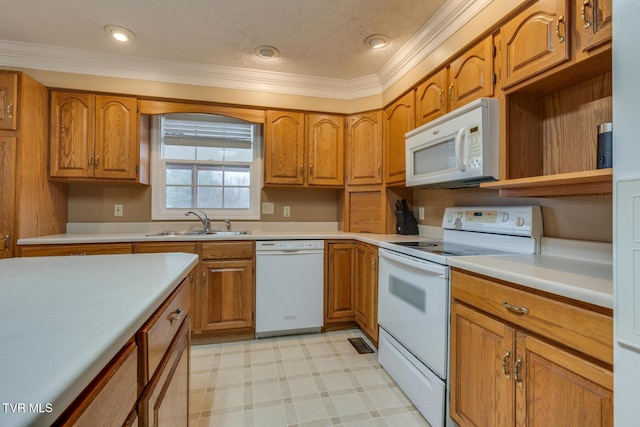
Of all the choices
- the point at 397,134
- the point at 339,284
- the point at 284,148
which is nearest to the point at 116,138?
the point at 284,148

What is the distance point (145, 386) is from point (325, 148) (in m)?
A: 2.50

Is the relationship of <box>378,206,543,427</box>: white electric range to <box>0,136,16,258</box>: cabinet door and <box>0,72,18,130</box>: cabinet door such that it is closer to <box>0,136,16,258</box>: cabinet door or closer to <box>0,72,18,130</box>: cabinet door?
<box>0,136,16,258</box>: cabinet door

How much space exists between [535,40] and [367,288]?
73.2 inches

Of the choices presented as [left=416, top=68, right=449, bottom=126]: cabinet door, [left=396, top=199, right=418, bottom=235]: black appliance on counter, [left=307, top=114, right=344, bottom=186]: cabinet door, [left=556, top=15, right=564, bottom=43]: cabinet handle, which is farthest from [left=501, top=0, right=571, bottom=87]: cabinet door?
[left=307, top=114, right=344, bottom=186]: cabinet door

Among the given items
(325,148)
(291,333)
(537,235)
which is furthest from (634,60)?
(291,333)

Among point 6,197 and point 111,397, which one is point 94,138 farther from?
point 111,397

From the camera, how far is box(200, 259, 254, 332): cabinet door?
7.88 feet

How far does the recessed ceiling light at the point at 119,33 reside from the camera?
215cm

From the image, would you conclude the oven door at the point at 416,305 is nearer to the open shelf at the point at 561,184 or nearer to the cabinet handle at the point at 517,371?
the cabinet handle at the point at 517,371

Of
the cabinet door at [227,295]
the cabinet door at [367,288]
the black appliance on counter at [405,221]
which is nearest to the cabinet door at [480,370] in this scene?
the cabinet door at [367,288]

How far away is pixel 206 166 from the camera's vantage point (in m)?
3.04

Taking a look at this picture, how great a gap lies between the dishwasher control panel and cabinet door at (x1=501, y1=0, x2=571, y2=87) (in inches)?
67.2

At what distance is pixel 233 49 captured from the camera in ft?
7.97

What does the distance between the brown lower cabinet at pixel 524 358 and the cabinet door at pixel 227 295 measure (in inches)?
63.5
